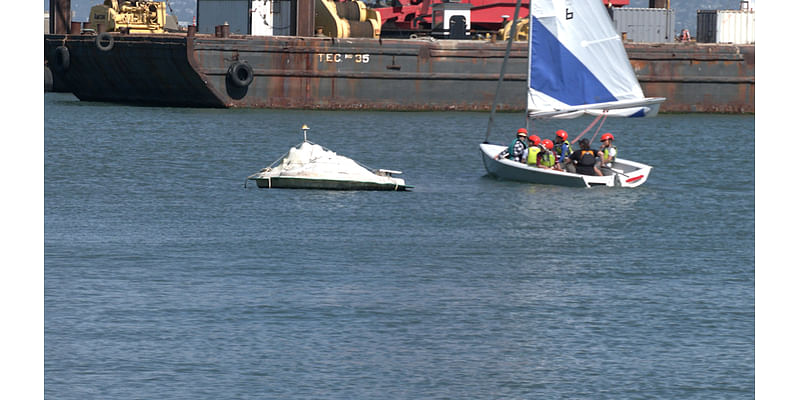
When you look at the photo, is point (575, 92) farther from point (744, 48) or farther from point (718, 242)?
point (744, 48)

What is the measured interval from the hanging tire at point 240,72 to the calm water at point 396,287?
87.9ft

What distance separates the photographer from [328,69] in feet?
272

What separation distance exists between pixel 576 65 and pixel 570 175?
7.63m

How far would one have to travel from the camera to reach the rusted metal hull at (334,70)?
266ft

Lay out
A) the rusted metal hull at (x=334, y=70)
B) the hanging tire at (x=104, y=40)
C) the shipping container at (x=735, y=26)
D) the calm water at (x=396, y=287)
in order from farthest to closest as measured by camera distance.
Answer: the shipping container at (x=735, y=26) → the hanging tire at (x=104, y=40) → the rusted metal hull at (x=334, y=70) → the calm water at (x=396, y=287)

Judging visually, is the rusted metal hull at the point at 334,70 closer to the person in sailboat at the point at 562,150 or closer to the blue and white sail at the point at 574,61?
the blue and white sail at the point at 574,61

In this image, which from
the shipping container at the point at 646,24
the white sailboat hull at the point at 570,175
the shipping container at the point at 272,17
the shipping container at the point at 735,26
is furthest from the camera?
the shipping container at the point at 735,26

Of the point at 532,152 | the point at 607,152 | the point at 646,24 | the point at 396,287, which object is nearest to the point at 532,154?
the point at 532,152

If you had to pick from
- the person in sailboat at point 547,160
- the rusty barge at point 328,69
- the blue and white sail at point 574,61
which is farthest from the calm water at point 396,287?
the rusty barge at point 328,69

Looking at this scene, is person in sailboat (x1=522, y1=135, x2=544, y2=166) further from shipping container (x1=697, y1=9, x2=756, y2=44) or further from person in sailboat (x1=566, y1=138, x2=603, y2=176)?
shipping container (x1=697, y1=9, x2=756, y2=44)

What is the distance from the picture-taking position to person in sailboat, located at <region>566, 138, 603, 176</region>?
45.0 m

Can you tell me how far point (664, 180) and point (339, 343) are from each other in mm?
31477

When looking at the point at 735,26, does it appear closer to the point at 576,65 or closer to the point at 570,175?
the point at 576,65

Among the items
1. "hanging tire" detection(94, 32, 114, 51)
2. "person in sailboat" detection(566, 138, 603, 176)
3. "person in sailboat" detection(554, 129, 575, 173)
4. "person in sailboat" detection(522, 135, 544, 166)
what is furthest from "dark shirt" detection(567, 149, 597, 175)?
"hanging tire" detection(94, 32, 114, 51)
